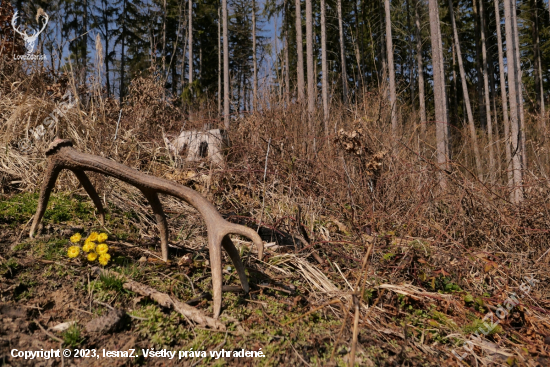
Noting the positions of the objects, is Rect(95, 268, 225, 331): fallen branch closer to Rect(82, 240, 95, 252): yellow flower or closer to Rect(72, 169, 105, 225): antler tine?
Rect(82, 240, 95, 252): yellow flower

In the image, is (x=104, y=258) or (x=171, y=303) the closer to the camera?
(x=171, y=303)

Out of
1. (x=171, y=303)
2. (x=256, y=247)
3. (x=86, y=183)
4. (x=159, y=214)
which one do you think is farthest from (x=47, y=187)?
(x=256, y=247)

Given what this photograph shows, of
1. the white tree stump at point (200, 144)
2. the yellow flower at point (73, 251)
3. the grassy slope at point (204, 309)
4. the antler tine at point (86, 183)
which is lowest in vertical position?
the grassy slope at point (204, 309)

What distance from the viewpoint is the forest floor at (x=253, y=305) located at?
1442mm

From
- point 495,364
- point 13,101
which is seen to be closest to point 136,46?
point 13,101

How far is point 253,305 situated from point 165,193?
0.79 m

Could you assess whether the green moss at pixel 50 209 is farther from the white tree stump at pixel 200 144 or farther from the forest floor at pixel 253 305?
the white tree stump at pixel 200 144

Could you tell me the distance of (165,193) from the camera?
175cm

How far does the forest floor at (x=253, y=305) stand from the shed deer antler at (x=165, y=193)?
0.18 meters

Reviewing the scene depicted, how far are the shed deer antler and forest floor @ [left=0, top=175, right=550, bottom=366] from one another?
177 millimetres

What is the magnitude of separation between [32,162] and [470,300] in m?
3.73

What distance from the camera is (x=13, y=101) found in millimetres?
3154

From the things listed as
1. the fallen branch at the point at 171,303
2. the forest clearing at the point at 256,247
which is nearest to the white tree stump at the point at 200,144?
the forest clearing at the point at 256,247

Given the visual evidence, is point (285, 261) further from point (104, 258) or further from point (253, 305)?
point (104, 258)
